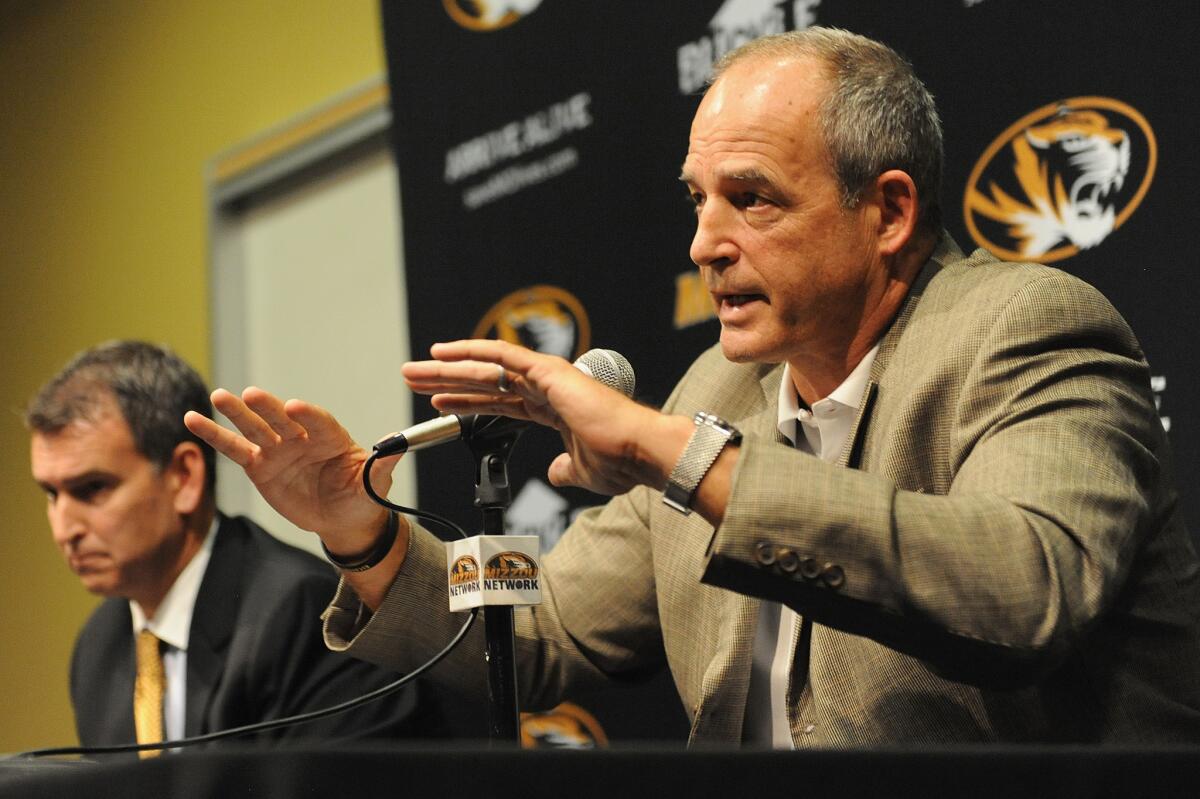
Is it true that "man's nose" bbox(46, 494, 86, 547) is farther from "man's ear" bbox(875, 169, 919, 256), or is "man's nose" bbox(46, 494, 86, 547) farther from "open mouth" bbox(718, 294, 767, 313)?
"man's ear" bbox(875, 169, 919, 256)

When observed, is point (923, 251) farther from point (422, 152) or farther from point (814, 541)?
point (422, 152)

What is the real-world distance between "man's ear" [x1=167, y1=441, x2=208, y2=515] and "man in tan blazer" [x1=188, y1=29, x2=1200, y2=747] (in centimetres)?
103

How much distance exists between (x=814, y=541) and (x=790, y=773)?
1.77 ft

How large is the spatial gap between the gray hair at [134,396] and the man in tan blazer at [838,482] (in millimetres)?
1081

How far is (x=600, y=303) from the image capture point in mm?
2766

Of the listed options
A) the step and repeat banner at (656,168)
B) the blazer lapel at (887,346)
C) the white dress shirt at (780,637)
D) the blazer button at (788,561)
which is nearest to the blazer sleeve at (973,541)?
the blazer button at (788,561)

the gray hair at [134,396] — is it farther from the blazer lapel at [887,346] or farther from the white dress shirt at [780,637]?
the blazer lapel at [887,346]

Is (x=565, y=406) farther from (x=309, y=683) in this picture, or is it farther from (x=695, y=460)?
(x=309, y=683)

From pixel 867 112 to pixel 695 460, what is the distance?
694 mm

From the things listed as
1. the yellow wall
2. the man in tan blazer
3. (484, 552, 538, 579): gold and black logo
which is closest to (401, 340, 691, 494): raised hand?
the man in tan blazer

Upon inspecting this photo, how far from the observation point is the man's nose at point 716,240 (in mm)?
1905

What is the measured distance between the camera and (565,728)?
2881 mm

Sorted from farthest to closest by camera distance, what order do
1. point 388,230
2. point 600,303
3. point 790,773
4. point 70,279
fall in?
point 70,279, point 388,230, point 600,303, point 790,773

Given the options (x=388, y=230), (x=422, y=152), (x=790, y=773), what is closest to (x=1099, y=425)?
(x=790, y=773)
